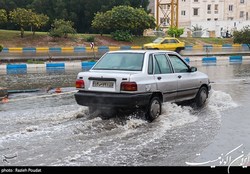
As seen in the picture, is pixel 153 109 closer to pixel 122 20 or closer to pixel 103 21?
pixel 122 20

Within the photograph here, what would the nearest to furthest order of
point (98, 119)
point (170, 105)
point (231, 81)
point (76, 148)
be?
1. point (76, 148)
2. point (98, 119)
3. point (170, 105)
4. point (231, 81)

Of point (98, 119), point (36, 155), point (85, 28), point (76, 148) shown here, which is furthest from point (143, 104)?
point (85, 28)

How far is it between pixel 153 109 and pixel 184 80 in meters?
1.56

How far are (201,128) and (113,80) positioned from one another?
204cm

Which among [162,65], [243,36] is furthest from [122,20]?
[162,65]

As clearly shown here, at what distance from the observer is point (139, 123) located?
8.15 meters

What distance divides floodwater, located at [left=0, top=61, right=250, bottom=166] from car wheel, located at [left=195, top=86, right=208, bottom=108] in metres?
0.22

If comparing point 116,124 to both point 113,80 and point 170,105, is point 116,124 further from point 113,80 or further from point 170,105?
point 170,105

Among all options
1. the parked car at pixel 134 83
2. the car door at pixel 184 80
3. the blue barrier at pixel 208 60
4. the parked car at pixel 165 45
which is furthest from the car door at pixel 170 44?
the parked car at pixel 134 83

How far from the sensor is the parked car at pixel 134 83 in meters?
8.09

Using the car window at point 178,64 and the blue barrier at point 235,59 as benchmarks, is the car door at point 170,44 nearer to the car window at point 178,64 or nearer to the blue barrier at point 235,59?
the blue barrier at point 235,59

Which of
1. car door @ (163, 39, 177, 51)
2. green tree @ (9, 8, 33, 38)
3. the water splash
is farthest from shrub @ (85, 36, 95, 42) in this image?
the water splash

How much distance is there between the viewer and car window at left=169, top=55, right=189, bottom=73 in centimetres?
960

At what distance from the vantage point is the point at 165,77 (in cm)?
898
